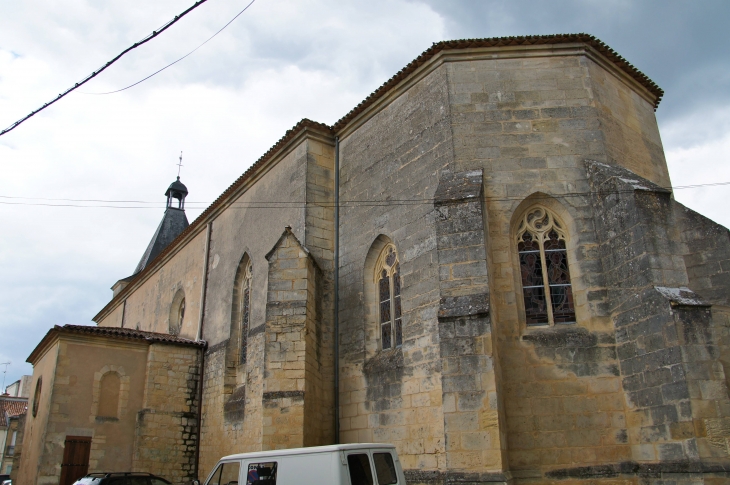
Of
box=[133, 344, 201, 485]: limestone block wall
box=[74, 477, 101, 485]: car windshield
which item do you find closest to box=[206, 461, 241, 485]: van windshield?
box=[74, 477, 101, 485]: car windshield

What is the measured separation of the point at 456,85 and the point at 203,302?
9490 millimetres

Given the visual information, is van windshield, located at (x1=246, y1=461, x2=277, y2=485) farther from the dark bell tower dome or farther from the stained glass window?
the dark bell tower dome

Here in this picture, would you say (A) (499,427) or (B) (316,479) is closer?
(B) (316,479)

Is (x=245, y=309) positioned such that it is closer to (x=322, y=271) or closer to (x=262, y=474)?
(x=322, y=271)

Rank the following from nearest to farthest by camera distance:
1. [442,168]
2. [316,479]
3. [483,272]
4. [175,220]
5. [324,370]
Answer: [316,479] < [483,272] < [442,168] < [324,370] < [175,220]

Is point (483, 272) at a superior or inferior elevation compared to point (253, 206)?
inferior

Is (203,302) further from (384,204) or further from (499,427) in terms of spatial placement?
(499,427)

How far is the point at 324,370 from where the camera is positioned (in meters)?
11.1

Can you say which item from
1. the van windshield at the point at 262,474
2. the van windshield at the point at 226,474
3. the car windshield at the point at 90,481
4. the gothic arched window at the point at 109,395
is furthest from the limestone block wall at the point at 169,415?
the van windshield at the point at 262,474

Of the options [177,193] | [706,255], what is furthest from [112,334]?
[177,193]

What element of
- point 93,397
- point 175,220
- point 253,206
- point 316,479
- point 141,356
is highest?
point 175,220

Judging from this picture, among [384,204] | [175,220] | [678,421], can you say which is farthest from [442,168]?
[175,220]

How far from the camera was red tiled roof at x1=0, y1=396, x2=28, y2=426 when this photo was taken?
129 ft

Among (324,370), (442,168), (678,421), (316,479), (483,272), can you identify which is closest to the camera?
(316,479)
